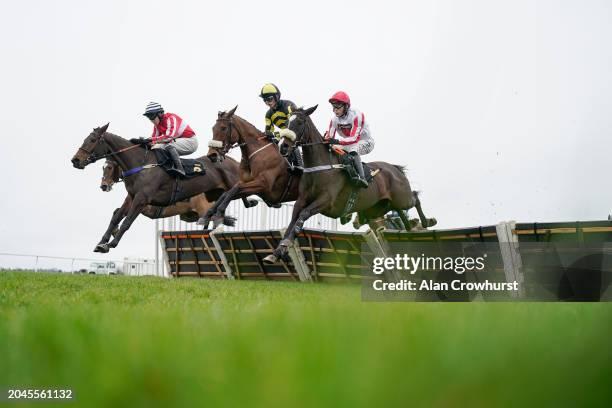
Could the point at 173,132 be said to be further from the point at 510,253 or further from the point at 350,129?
the point at 510,253

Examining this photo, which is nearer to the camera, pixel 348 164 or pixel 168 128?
pixel 348 164

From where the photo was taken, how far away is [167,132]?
16.5m

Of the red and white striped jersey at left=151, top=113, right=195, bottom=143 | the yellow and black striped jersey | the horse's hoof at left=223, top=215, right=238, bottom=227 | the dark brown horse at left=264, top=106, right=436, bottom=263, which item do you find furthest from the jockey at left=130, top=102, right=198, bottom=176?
the dark brown horse at left=264, top=106, right=436, bottom=263

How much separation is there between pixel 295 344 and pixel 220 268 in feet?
57.1

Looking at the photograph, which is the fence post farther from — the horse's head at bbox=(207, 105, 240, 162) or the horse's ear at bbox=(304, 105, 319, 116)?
the horse's head at bbox=(207, 105, 240, 162)

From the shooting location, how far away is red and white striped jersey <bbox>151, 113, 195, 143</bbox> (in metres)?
16.4

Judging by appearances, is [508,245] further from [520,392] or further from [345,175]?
[520,392]

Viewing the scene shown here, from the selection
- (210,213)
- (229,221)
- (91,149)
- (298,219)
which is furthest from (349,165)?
(91,149)

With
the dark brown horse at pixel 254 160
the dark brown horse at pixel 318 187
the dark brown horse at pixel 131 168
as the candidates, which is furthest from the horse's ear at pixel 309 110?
the dark brown horse at pixel 131 168

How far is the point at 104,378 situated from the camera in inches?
35.1

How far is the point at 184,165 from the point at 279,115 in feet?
12.1

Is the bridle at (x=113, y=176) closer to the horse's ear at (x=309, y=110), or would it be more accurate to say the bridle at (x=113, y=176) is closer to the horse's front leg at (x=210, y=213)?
the horse's front leg at (x=210, y=213)

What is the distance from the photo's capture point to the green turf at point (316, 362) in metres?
0.87

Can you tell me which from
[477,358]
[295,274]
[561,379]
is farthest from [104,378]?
[295,274]
